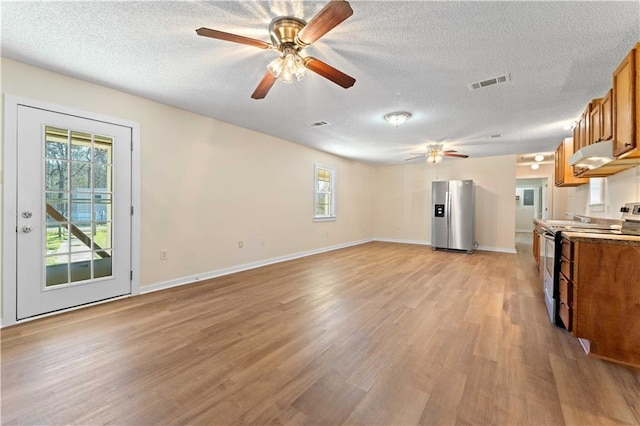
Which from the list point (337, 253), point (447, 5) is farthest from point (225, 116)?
point (337, 253)

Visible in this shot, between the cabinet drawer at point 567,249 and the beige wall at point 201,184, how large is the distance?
161 inches

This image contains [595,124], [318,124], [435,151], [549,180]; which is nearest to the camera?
[595,124]

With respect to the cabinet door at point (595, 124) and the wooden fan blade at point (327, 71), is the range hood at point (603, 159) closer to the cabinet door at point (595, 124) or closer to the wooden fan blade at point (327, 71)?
the cabinet door at point (595, 124)

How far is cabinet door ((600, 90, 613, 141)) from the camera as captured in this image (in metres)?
2.30

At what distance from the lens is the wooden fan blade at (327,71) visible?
78.7 inches

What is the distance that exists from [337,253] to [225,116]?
12.4ft

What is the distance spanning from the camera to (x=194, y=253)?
12.7 feet

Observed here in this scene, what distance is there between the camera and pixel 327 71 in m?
2.07

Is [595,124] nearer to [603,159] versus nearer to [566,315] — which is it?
[603,159]

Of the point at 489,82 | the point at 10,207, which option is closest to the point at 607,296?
the point at 489,82

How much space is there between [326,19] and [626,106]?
92.0 inches

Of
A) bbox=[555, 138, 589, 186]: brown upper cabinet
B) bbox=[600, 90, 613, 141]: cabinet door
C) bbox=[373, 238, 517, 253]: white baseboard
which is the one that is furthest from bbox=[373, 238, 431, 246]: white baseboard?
bbox=[600, 90, 613, 141]: cabinet door

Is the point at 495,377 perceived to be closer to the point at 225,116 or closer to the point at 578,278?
the point at 578,278

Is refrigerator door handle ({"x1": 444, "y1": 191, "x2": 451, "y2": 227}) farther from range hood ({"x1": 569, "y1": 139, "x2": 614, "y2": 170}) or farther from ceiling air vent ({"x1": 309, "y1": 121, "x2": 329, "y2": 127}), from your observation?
ceiling air vent ({"x1": 309, "y1": 121, "x2": 329, "y2": 127})
